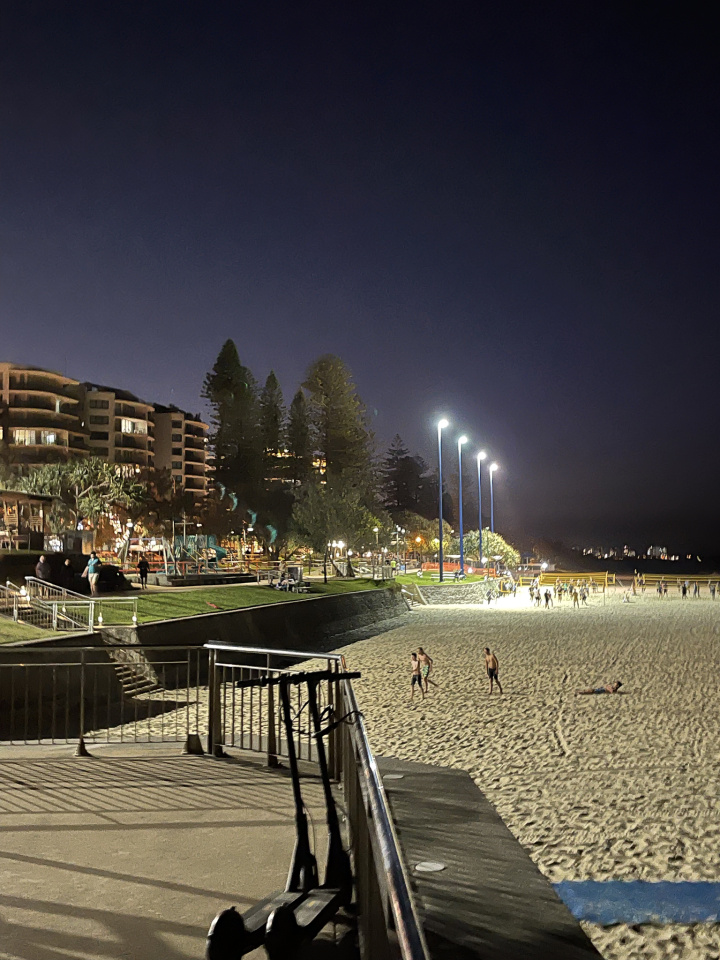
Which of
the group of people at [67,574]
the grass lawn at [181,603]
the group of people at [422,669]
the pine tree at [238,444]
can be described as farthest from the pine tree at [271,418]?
the group of people at [422,669]

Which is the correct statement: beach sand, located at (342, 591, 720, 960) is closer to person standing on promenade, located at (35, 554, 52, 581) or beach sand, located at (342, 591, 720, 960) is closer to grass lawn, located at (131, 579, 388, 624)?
Answer: grass lawn, located at (131, 579, 388, 624)

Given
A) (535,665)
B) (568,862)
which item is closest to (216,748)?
(568,862)

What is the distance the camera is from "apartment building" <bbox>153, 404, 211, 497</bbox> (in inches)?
5148

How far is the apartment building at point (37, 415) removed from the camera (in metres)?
96.9

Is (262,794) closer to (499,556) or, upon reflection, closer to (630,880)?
(630,880)

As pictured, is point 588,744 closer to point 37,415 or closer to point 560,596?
point 560,596

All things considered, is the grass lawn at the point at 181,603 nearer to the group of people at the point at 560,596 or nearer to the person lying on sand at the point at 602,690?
Answer: the person lying on sand at the point at 602,690

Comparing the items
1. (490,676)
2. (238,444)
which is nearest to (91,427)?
(238,444)

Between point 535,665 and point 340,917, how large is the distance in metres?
21.1

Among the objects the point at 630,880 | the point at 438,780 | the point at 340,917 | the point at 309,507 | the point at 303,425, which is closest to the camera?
the point at 340,917

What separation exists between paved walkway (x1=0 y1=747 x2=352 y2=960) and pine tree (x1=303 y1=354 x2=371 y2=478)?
240ft

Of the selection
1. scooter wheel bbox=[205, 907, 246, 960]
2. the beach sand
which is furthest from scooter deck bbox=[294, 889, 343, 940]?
the beach sand

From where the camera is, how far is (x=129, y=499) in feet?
181

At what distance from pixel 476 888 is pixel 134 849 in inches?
115
